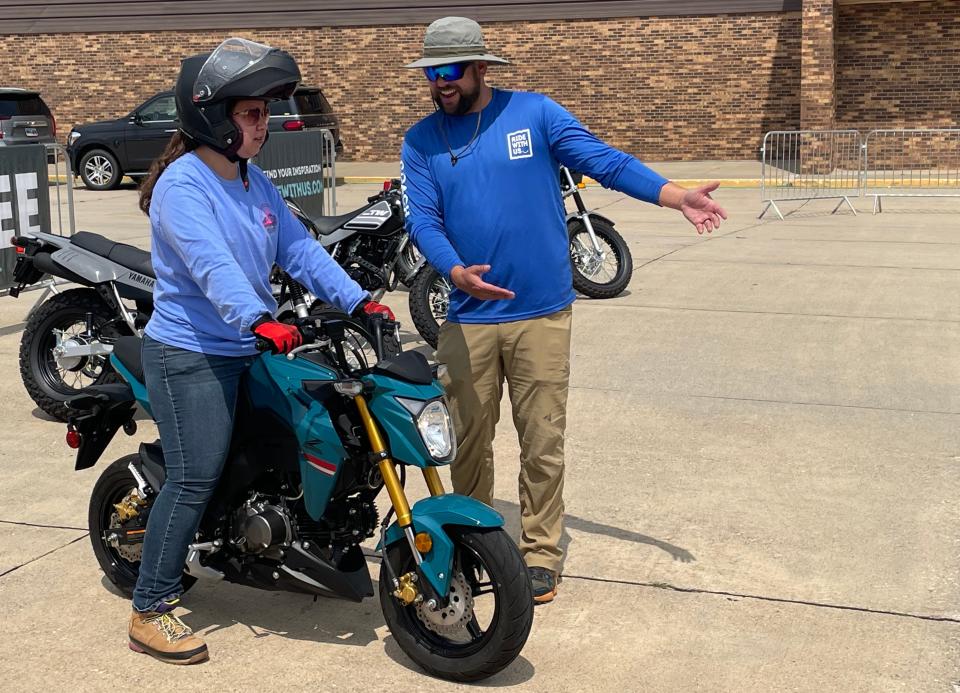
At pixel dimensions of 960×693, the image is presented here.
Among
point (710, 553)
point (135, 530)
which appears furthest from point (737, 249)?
point (135, 530)

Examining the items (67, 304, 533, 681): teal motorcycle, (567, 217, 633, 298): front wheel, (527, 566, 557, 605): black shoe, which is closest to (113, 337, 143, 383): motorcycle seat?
(67, 304, 533, 681): teal motorcycle

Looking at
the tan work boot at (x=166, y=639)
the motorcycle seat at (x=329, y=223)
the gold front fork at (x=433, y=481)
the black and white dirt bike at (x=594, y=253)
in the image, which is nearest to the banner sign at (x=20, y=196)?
the motorcycle seat at (x=329, y=223)

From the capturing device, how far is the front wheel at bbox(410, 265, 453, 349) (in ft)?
28.5

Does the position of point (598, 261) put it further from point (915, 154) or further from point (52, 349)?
point (915, 154)

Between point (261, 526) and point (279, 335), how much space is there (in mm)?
825

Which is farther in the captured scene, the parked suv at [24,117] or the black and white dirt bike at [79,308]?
the parked suv at [24,117]

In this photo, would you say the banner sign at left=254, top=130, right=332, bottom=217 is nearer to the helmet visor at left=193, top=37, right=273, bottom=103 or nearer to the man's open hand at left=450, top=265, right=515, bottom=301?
the man's open hand at left=450, top=265, right=515, bottom=301

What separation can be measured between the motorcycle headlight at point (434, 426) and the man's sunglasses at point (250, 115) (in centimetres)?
97

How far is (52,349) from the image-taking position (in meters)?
7.23

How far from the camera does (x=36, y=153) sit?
32.7 ft

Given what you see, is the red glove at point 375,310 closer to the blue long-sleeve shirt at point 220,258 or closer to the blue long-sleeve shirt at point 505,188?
the blue long-sleeve shirt at point 220,258

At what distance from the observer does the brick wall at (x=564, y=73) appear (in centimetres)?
2414

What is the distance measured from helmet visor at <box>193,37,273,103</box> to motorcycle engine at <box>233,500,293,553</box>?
1.30 m

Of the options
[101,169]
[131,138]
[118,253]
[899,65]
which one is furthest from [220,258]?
Answer: [899,65]
